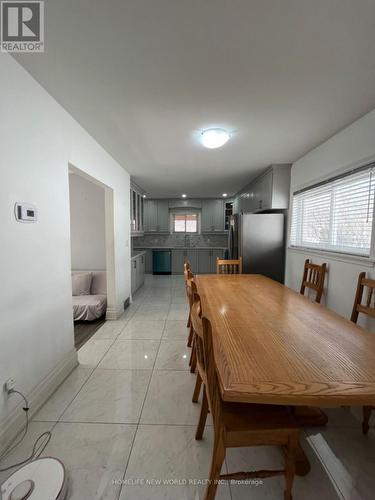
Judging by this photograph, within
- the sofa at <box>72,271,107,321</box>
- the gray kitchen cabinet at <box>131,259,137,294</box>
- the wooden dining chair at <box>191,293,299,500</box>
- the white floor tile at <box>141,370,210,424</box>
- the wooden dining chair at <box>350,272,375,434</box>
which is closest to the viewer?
the wooden dining chair at <box>191,293,299,500</box>

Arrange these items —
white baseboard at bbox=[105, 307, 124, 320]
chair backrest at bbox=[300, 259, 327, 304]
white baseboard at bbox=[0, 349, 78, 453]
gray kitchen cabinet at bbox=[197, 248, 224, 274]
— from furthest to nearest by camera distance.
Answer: gray kitchen cabinet at bbox=[197, 248, 224, 274] → white baseboard at bbox=[105, 307, 124, 320] → chair backrest at bbox=[300, 259, 327, 304] → white baseboard at bbox=[0, 349, 78, 453]

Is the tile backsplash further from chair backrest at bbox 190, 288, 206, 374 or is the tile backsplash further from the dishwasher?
chair backrest at bbox 190, 288, 206, 374

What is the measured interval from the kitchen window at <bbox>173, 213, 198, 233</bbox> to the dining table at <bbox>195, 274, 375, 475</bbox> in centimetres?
515

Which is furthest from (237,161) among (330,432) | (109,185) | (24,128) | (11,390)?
(11,390)

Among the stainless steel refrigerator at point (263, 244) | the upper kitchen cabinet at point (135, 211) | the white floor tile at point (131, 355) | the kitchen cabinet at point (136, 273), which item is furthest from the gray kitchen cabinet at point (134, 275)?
the stainless steel refrigerator at point (263, 244)

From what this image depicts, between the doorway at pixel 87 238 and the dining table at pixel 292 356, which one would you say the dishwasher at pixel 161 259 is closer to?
the doorway at pixel 87 238

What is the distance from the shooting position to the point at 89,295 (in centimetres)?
354

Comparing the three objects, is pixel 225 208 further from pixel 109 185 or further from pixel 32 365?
pixel 32 365

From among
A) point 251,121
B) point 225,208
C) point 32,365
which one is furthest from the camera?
point 225,208

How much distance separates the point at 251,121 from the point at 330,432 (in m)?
2.46

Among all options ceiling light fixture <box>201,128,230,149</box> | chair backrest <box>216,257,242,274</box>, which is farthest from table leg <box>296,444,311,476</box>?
ceiling light fixture <box>201,128,230,149</box>

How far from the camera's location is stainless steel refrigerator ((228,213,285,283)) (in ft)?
11.5

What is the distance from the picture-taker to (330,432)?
4.81 ft

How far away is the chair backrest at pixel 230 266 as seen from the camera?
3349mm
